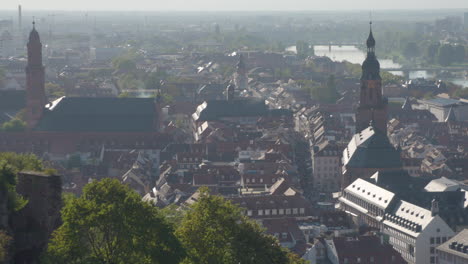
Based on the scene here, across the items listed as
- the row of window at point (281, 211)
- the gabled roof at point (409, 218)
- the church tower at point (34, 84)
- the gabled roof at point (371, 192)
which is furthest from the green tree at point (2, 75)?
the gabled roof at point (409, 218)

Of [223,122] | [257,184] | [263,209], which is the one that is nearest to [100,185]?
[263,209]

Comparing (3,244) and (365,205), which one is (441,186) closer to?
(365,205)

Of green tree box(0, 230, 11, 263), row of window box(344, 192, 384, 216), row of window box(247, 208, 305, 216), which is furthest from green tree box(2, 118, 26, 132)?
green tree box(0, 230, 11, 263)

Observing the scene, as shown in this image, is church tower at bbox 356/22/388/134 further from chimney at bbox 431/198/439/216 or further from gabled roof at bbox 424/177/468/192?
Result: chimney at bbox 431/198/439/216

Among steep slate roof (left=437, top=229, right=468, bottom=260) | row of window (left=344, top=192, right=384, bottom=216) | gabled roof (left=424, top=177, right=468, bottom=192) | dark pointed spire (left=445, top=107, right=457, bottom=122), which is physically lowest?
dark pointed spire (left=445, top=107, right=457, bottom=122)

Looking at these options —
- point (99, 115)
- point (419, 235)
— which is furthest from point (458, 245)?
point (99, 115)

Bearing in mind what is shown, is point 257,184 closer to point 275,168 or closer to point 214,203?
point 275,168

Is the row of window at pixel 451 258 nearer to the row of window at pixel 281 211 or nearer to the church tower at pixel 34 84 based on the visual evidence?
the row of window at pixel 281 211
